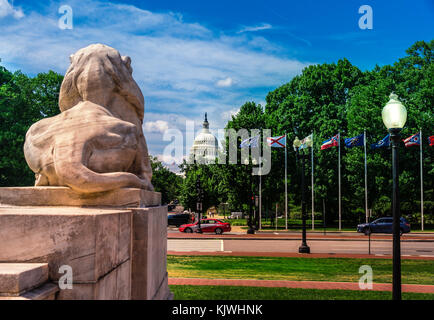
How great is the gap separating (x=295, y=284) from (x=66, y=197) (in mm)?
7682

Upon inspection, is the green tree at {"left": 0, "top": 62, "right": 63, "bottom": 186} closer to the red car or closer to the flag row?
the red car

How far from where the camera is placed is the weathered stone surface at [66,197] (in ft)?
17.0

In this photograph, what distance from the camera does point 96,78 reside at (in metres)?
6.20

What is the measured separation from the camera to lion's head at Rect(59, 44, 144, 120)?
6.22 meters

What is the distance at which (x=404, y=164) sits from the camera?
35531mm

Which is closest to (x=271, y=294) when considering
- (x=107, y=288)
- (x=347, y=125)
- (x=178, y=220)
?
(x=107, y=288)

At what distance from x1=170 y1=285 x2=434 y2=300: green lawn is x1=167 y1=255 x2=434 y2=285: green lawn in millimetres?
2038

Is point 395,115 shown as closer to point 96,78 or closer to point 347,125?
point 96,78

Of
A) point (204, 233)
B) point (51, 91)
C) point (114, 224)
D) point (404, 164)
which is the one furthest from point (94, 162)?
point (404, 164)

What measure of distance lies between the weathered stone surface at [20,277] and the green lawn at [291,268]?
9.42 meters

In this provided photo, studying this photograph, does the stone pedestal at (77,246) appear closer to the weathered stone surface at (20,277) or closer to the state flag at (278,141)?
the weathered stone surface at (20,277)

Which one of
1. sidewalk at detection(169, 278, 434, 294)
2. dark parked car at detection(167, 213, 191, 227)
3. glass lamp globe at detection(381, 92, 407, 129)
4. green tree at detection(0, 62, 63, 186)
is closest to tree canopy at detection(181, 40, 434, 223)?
dark parked car at detection(167, 213, 191, 227)

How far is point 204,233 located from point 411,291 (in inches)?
945
